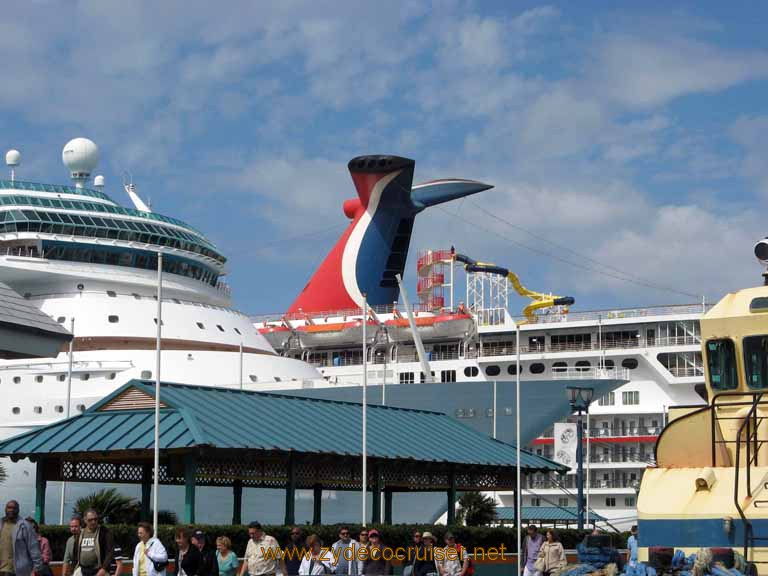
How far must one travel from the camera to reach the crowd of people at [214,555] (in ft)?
41.1

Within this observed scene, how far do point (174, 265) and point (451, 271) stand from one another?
16115mm

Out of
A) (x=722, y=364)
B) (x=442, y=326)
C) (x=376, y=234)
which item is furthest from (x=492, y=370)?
(x=722, y=364)

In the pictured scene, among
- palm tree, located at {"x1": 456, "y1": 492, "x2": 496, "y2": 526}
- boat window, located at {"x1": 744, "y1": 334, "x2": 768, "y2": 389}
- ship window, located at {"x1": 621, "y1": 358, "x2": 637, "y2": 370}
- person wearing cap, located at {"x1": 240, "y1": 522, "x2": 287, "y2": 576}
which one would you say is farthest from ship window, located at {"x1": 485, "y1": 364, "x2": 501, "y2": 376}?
boat window, located at {"x1": 744, "y1": 334, "x2": 768, "y2": 389}

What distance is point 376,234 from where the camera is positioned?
194 feet

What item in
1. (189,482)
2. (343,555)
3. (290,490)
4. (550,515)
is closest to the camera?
(343,555)

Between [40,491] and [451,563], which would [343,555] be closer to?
[451,563]

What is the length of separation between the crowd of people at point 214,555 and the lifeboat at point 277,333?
41393 millimetres

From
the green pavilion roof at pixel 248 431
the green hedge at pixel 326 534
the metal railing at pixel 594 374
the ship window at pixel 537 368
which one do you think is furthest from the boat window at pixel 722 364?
the ship window at pixel 537 368

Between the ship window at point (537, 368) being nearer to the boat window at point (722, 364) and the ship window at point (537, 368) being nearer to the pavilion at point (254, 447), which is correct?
the pavilion at point (254, 447)

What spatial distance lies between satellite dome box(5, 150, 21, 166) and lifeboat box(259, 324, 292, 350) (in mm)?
14502

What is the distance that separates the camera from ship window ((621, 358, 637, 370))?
53566 millimetres

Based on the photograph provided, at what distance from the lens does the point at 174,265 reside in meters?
49.9

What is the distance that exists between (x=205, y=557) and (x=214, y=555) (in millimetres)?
270

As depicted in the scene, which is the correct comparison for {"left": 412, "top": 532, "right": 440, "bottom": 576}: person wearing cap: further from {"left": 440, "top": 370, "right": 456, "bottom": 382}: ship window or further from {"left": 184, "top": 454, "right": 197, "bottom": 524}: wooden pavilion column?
{"left": 440, "top": 370, "right": 456, "bottom": 382}: ship window
